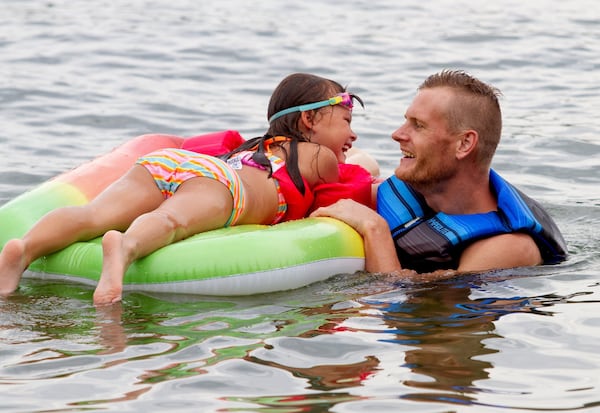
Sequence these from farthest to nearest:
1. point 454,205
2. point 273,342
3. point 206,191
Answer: point 454,205
point 206,191
point 273,342

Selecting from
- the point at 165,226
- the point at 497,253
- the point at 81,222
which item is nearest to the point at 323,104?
the point at 497,253

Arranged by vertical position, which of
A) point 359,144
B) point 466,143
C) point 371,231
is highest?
point 466,143

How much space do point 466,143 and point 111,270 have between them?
6.92 feet

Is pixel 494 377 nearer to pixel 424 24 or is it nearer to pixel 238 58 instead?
pixel 238 58

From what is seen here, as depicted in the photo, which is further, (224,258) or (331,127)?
(331,127)

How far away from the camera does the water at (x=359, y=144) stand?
4.38 metres

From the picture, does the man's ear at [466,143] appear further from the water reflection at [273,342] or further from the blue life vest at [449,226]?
the water reflection at [273,342]

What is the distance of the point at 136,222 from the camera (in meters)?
5.50

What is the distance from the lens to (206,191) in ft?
18.9

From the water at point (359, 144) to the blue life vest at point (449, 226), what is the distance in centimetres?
20

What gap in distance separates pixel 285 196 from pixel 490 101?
126cm

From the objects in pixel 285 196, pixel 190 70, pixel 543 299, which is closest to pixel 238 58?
pixel 190 70

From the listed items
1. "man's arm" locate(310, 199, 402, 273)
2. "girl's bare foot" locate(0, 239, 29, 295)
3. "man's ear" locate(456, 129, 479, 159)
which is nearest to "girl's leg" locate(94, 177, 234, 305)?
"girl's bare foot" locate(0, 239, 29, 295)

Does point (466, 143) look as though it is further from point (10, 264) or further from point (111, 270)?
point (10, 264)
